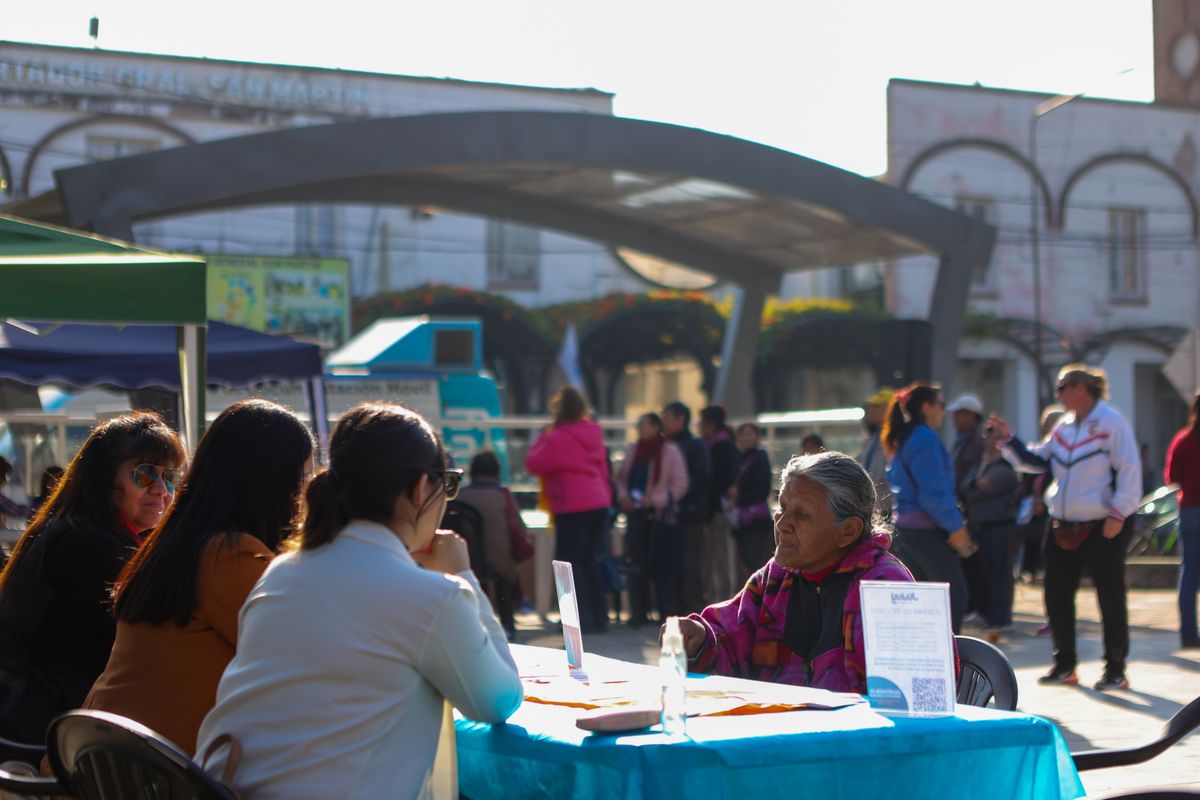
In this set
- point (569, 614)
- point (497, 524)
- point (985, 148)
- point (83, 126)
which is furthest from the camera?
point (985, 148)

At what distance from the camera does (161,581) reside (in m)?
3.40

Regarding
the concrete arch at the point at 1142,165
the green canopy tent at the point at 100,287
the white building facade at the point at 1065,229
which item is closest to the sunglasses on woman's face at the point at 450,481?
the green canopy tent at the point at 100,287

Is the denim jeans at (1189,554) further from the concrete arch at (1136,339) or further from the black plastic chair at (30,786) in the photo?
the concrete arch at (1136,339)

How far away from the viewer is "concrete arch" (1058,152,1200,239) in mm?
33906

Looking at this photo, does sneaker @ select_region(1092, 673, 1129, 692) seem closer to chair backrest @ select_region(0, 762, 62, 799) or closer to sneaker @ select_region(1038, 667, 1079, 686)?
sneaker @ select_region(1038, 667, 1079, 686)

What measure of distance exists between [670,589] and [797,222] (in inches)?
177

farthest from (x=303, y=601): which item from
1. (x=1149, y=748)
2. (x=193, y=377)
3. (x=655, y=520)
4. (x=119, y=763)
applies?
(x=655, y=520)

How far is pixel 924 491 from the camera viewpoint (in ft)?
28.4

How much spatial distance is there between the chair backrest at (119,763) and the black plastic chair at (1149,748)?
6.53 ft

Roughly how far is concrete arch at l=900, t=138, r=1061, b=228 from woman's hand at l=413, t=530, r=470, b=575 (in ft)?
96.9

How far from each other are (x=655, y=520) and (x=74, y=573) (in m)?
8.28

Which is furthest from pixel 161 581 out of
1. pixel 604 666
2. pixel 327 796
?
pixel 604 666

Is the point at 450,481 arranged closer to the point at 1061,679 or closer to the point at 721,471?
the point at 1061,679

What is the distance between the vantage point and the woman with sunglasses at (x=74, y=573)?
13.7 feet
